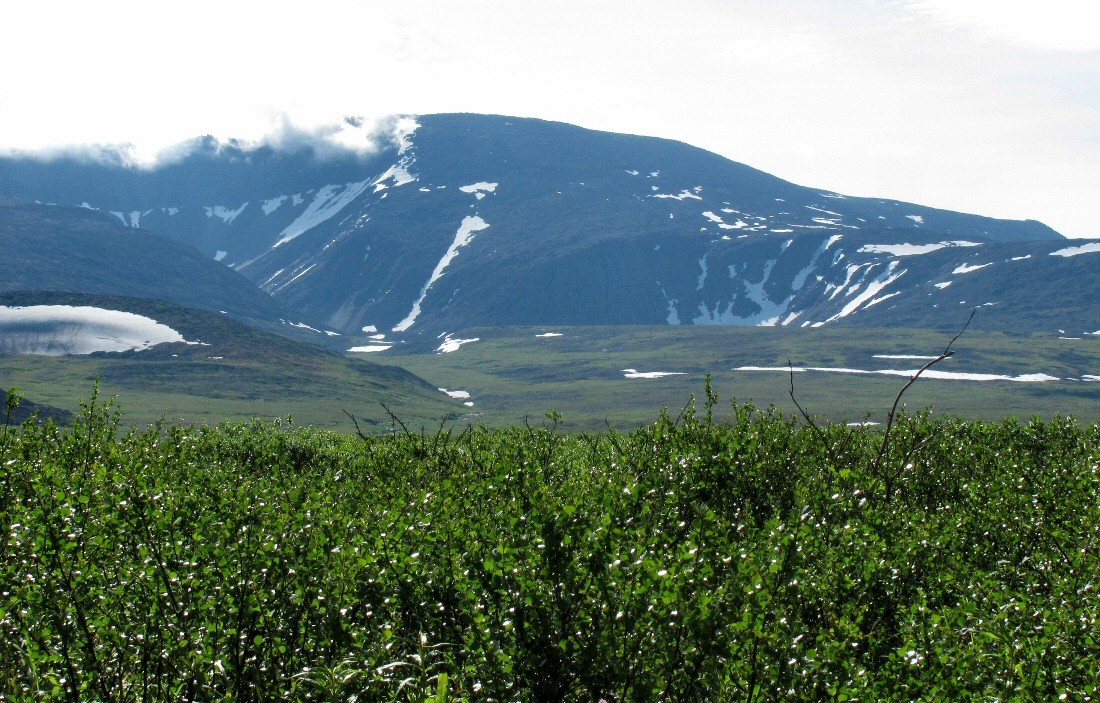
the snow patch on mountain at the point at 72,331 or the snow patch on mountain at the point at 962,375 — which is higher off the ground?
the snow patch on mountain at the point at 72,331

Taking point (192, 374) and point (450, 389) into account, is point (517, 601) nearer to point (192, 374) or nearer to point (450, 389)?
point (192, 374)

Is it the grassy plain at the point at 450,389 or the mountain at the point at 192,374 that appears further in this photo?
the mountain at the point at 192,374

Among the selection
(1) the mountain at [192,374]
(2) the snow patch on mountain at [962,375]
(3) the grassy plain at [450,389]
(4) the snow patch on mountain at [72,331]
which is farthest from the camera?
(2) the snow patch on mountain at [962,375]

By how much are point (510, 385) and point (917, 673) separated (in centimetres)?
19049

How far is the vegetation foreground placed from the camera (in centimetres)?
666

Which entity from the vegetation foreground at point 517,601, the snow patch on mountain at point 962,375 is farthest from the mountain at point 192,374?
the vegetation foreground at point 517,601

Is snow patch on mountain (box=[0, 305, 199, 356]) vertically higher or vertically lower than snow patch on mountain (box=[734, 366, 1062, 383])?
higher

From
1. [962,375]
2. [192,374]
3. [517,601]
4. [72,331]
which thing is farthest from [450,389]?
[517,601]

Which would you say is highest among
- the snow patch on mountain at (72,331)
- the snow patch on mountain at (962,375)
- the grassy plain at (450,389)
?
the snow patch on mountain at (72,331)

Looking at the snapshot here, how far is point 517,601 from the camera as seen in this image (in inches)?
275

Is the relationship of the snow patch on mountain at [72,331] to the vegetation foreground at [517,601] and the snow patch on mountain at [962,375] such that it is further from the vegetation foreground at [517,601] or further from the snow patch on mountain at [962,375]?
the vegetation foreground at [517,601]

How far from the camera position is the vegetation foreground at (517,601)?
21.8ft

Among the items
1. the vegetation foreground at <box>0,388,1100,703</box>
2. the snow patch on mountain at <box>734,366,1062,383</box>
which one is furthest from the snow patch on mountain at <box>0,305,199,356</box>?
the vegetation foreground at <box>0,388,1100,703</box>

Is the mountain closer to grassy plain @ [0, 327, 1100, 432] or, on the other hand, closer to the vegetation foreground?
grassy plain @ [0, 327, 1100, 432]
